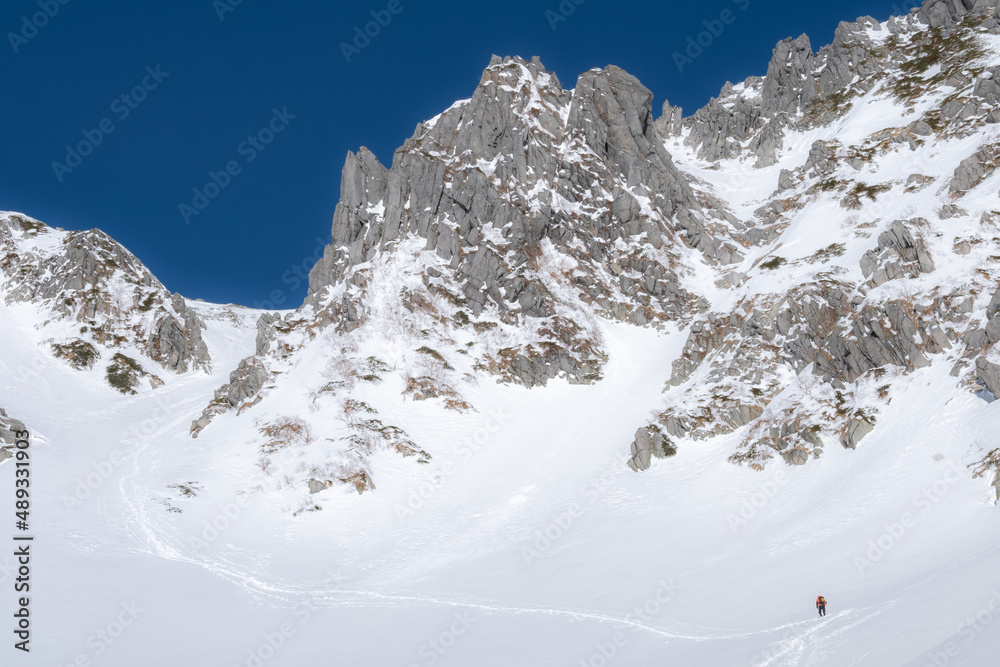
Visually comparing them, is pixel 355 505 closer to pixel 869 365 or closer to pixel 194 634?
pixel 194 634

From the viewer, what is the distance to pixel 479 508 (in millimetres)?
49344

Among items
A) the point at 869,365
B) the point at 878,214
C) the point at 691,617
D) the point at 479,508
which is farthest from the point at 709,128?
the point at 691,617

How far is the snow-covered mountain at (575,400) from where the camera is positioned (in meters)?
30.4

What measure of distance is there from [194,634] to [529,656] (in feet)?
50.5

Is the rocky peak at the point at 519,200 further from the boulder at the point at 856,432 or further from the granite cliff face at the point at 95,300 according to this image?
the boulder at the point at 856,432
